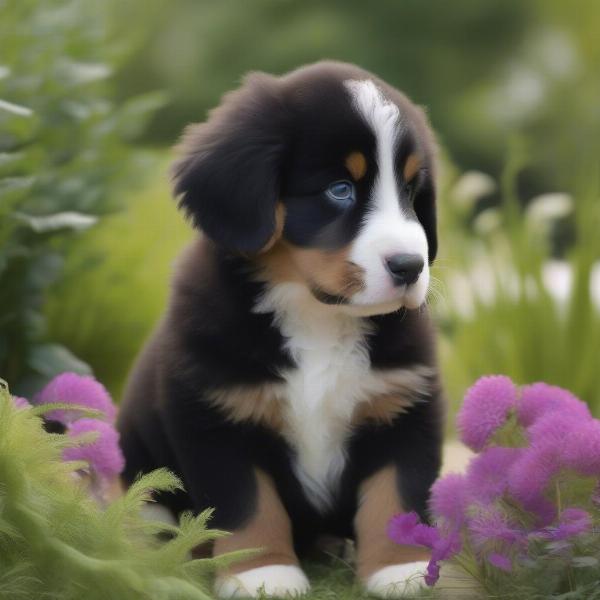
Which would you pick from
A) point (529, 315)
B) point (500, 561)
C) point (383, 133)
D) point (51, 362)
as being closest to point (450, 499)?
point (500, 561)

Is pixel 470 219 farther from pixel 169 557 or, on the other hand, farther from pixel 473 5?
pixel 169 557

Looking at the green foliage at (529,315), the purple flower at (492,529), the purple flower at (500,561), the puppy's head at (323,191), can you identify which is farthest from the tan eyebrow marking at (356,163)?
the green foliage at (529,315)

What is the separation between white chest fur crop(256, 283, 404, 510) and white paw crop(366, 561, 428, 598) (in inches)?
13.5

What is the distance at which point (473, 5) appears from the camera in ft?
41.1

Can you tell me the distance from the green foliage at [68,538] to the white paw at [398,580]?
61 cm

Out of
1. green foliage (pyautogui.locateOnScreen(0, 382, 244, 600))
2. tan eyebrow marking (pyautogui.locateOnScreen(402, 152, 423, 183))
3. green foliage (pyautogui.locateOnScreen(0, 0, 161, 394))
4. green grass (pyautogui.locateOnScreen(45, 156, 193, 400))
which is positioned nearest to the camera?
green foliage (pyautogui.locateOnScreen(0, 382, 244, 600))

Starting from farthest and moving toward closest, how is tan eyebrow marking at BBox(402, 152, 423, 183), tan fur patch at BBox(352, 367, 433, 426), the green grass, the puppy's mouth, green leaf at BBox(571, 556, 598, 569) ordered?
1. the green grass
2. tan fur patch at BBox(352, 367, 433, 426)
3. tan eyebrow marking at BBox(402, 152, 423, 183)
4. the puppy's mouth
5. green leaf at BBox(571, 556, 598, 569)

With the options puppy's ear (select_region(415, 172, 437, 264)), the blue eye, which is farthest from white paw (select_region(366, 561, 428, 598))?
the blue eye

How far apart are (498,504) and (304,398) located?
61cm

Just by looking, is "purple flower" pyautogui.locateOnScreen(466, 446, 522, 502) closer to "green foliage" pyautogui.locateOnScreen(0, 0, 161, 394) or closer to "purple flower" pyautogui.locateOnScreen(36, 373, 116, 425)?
"purple flower" pyautogui.locateOnScreen(36, 373, 116, 425)

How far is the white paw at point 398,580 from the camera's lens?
316cm

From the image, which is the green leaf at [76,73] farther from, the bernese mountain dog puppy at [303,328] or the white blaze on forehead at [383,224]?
the white blaze on forehead at [383,224]

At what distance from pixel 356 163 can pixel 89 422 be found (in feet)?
3.29

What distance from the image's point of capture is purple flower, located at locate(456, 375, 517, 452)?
3293 mm
